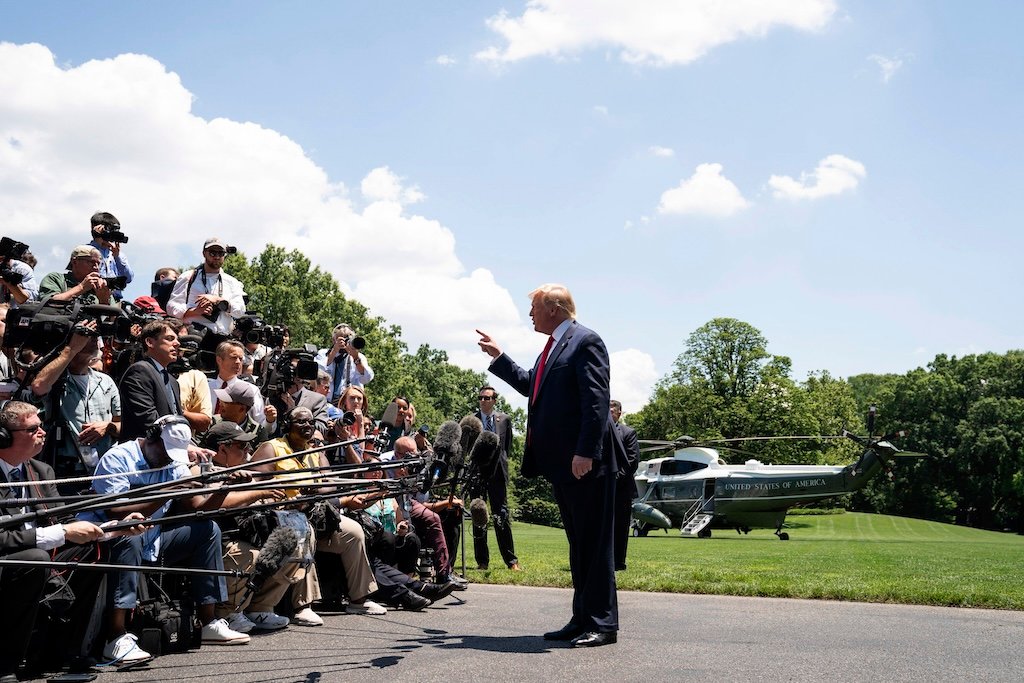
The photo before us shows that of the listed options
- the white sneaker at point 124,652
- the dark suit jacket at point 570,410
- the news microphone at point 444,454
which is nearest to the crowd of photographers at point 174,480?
the white sneaker at point 124,652

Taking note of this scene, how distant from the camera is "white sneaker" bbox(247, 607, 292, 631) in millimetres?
6836

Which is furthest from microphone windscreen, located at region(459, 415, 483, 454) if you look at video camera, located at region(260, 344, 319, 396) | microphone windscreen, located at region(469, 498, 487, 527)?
microphone windscreen, located at region(469, 498, 487, 527)

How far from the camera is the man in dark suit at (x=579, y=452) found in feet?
19.7

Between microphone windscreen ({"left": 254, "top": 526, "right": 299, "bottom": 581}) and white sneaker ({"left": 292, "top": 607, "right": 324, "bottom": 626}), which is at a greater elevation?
microphone windscreen ({"left": 254, "top": 526, "right": 299, "bottom": 581})

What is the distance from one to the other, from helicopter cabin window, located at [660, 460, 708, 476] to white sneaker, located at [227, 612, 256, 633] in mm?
27759

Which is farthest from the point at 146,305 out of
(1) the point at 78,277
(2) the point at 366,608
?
(2) the point at 366,608

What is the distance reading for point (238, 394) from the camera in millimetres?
7727

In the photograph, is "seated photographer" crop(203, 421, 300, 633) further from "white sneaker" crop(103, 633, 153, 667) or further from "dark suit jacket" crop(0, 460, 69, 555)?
"dark suit jacket" crop(0, 460, 69, 555)

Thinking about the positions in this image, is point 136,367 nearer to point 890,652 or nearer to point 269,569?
point 269,569

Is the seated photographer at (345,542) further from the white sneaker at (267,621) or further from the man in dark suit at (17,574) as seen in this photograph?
the man in dark suit at (17,574)

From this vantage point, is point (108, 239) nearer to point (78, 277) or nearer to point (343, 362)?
point (78, 277)

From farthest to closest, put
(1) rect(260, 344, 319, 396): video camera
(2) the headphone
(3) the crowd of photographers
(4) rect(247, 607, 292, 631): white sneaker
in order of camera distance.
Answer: (1) rect(260, 344, 319, 396): video camera < (4) rect(247, 607, 292, 631): white sneaker < (2) the headphone < (3) the crowd of photographers

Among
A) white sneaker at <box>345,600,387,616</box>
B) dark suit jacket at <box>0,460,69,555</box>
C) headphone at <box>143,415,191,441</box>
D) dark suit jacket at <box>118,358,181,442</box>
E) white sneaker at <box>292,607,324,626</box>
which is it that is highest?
dark suit jacket at <box>118,358,181,442</box>

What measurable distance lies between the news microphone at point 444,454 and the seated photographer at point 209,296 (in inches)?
200
